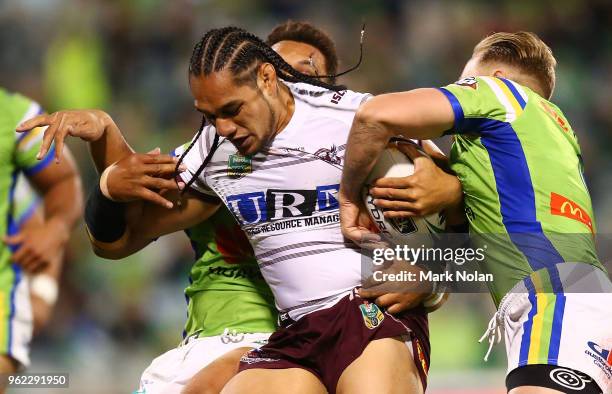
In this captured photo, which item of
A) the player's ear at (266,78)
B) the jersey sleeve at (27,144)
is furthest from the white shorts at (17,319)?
the player's ear at (266,78)

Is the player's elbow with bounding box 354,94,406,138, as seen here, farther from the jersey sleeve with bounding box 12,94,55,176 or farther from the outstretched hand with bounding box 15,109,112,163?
the jersey sleeve with bounding box 12,94,55,176

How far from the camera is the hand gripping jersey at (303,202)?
306 cm

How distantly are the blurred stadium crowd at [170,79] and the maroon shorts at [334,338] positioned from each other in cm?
342

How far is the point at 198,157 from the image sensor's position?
331 centimetres

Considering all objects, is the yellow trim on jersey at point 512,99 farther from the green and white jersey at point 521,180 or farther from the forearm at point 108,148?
the forearm at point 108,148

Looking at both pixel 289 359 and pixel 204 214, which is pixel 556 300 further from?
pixel 204 214

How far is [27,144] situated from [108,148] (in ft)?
2.20

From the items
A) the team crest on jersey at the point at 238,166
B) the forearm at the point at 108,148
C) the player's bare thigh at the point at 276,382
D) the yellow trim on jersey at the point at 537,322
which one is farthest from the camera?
the forearm at the point at 108,148

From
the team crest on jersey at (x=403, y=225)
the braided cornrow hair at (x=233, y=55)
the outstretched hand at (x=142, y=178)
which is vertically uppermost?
the braided cornrow hair at (x=233, y=55)

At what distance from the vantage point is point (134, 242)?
3529 millimetres

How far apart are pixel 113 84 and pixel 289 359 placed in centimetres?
501

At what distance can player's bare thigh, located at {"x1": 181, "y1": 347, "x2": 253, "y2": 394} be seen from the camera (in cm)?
327

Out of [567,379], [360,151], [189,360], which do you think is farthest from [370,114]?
[189,360]

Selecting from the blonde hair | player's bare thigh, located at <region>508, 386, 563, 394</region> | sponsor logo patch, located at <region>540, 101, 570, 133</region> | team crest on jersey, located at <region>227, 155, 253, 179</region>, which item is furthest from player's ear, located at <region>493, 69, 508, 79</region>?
player's bare thigh, located at <region>508, 386, 563, 394</region>
